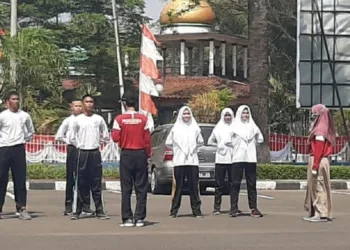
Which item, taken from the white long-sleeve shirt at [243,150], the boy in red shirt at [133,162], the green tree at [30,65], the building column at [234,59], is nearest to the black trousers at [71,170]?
the boy in red shirt at [133,162]

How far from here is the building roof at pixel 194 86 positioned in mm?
38156

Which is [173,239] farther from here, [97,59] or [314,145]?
[97,59]

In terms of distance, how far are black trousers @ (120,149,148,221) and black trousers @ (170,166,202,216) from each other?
4.74 ft

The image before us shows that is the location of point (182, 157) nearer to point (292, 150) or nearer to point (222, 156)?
point (222, 156)

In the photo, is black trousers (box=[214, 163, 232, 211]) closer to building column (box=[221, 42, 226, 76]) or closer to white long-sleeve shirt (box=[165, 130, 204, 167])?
white long-sleeve shirt (box=[165, 130, 204, 167])

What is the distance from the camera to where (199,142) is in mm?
13648

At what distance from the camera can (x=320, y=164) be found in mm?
12711

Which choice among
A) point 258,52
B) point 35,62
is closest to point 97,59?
point 35,62

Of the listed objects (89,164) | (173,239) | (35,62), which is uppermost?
(35,62)

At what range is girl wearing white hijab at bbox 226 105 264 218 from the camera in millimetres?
13570

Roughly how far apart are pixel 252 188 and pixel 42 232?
366cm

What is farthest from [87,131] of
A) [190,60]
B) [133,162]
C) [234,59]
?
[190,60]

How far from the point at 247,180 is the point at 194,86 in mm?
25193

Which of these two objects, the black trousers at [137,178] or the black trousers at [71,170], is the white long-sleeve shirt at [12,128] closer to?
the black trousers at [71,170]
